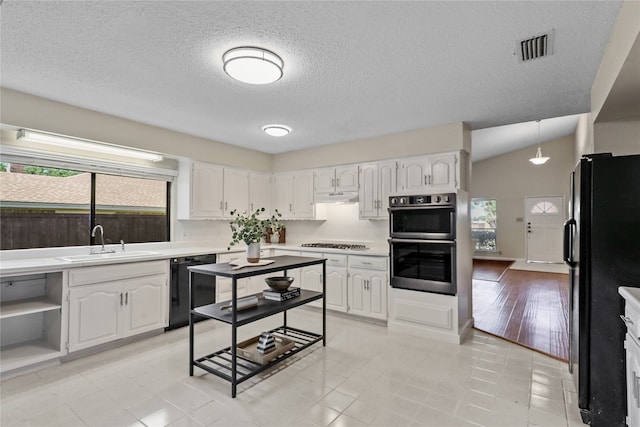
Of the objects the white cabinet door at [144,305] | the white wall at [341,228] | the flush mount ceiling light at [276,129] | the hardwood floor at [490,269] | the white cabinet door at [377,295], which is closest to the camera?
the white cabinet door at [144,305]

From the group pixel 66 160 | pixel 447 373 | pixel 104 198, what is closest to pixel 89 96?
pixel 66 160

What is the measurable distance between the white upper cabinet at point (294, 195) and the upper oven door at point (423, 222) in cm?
161

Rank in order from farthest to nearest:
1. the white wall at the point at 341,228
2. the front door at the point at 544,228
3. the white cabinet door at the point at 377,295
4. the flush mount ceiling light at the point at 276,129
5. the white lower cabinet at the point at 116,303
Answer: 1. the front door at the point at 544,228
2. the white wall at the point at 341,228
3. the white cabinet door at the point at 377,295
4. the flush mount ceiling light at the point at 276,129
5. the white lower cabinet at the point at 116,303

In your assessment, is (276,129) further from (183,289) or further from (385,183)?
(183,289)

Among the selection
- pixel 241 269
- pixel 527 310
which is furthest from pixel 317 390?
pixel 527 310

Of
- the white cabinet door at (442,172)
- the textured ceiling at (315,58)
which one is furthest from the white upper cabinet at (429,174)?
the textured ceiling at (315,58)

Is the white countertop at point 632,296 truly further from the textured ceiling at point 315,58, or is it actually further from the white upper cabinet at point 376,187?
the white upper cabinet at point 376,187

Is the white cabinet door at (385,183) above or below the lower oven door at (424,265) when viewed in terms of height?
above

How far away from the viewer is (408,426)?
6.48 feet

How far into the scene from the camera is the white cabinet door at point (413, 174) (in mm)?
3857

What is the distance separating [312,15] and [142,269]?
300 centimetres

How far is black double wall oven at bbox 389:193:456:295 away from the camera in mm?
3389

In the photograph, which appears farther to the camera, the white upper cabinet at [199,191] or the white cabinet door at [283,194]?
the white cabinet door at [283,194]

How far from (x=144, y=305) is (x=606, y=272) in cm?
395
